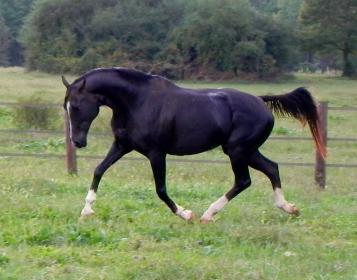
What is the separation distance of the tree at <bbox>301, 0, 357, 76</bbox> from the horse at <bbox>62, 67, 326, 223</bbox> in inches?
1777

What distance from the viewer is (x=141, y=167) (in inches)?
524

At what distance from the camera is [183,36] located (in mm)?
50031

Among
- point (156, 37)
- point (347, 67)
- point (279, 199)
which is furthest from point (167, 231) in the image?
point (347, 67)

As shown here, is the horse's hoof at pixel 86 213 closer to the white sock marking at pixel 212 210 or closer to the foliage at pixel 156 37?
the white sock marking at pixel 212 210

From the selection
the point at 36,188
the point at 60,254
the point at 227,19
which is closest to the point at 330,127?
the point at 36,188

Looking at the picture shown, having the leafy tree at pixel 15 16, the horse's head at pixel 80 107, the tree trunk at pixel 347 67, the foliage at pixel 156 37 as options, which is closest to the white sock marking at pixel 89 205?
the horse's head at pixel 80 107

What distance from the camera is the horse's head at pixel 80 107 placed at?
8086mm

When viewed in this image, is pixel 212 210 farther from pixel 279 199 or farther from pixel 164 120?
pixel 164 120

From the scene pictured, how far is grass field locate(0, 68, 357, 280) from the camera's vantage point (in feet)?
19.7

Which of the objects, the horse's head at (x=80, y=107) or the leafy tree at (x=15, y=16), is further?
the leafy tree at (x=15, y=16)

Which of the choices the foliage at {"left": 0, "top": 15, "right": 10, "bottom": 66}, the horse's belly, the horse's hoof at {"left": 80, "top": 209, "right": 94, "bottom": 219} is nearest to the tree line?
the foliage at {"left": 0, "top": 15, "right": 10, "bottom": 66}

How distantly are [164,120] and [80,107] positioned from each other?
2.73 feet

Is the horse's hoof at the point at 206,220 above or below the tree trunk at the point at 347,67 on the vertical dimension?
above

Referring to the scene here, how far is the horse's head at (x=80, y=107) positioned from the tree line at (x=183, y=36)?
39.5 metres
